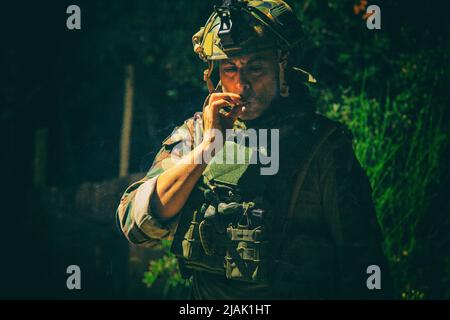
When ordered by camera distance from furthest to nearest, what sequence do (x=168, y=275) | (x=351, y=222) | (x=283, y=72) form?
1. (x=168, y=275)
2. (x=283, y=72)
3. (x=351, y=222)

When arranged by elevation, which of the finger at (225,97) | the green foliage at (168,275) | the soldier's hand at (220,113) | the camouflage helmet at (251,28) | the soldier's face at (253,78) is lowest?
the green foliage at (168,275)

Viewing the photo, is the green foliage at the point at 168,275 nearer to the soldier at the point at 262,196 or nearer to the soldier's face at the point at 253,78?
the soldier at the point at 262,196

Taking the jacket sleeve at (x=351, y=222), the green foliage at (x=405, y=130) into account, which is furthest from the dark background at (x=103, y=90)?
the jacket sleeve at (x=351, y=222)

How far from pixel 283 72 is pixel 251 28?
0.30m

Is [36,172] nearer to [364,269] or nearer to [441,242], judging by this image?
[441,242]

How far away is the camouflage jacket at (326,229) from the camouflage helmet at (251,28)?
456 millimetres

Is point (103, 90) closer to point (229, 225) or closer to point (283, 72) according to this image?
point (283, 72)

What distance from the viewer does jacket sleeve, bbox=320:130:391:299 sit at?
3.45m

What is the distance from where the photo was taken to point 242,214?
349 cm

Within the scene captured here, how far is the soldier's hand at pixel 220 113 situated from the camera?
346cm

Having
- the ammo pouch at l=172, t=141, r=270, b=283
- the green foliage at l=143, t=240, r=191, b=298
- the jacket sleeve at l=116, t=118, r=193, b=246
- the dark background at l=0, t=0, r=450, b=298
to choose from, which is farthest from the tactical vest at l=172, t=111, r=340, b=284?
the green foliage at l=143, t=240, r=191, b=298

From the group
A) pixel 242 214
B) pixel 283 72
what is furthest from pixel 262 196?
pixel 283 72

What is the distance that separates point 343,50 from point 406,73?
25.4 inches
